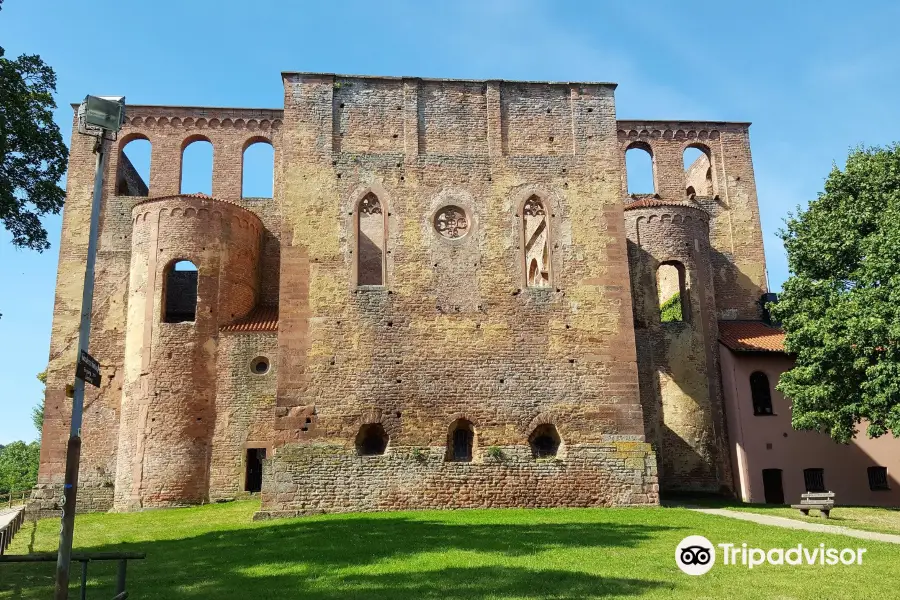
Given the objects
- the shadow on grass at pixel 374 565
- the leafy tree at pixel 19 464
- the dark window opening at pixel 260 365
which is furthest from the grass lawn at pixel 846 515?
the leafy tree at pixel 19 464

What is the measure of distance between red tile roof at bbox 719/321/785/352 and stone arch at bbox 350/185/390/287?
1105 cm

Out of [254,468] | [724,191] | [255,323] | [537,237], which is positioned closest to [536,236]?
[537,237]

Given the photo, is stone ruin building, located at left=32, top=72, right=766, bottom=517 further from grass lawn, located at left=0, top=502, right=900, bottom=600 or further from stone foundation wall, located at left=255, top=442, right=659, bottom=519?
grass lawn, located at left=0, top=502, right=900, bottom=600

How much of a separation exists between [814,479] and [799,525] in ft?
30.7

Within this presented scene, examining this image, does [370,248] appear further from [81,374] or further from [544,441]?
[81,374]

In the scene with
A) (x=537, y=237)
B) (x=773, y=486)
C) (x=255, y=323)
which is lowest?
(x=773, y=486)

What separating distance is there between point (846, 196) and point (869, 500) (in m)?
9.16

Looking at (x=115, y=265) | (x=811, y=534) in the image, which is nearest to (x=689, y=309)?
(x=811, y=534)

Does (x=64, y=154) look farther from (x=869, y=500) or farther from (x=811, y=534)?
(x=869, y=500)

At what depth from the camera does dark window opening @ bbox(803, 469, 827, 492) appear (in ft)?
A: 71.2

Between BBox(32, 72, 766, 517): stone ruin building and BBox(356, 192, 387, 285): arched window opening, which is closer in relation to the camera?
BBox(32, 72, 766, 517): stone ruin building

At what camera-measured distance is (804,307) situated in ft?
61.6

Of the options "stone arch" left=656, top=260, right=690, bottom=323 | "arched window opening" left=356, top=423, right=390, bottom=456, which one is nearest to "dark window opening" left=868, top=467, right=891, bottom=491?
"stone arch" left=656, top=260, right=690, bottom=323

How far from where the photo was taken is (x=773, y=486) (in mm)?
21656
